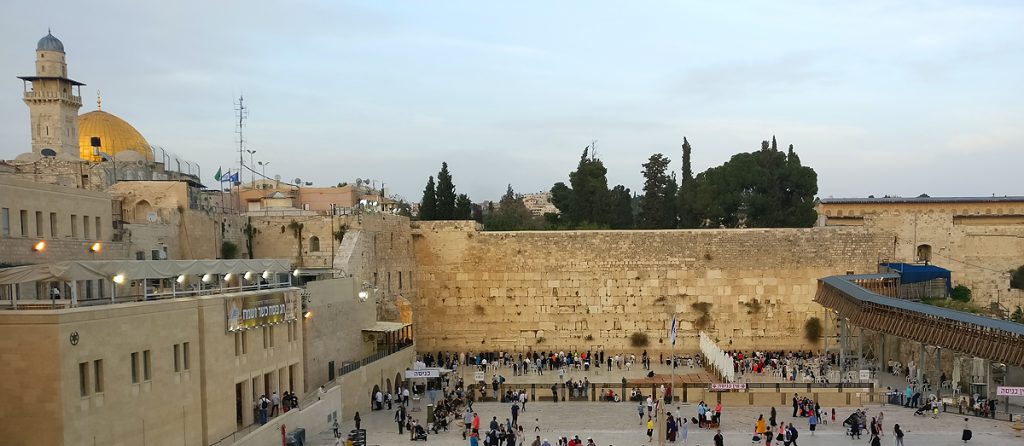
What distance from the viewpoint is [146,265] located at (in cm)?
1539

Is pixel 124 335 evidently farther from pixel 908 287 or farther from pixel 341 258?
pixel 908 287

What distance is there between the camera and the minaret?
28984 millimetres

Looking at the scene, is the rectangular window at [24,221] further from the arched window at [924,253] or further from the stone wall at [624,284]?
the arched window at [924,253]

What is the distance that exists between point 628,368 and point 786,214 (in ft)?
38.8

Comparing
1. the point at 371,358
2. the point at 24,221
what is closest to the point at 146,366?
the point at 24,221

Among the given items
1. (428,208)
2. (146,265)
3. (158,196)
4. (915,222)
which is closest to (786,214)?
(915,222)

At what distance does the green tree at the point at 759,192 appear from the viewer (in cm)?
3725

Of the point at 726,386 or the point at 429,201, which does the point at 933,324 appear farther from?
the point at 429,201

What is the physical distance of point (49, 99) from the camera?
2895 cm

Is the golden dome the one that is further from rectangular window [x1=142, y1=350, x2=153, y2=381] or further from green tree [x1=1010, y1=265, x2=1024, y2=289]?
green tree [x1=1010, y1=265, x2=1024, y2=289]

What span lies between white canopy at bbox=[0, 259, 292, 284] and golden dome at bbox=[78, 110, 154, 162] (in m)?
14.5

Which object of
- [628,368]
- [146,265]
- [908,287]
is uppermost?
[146,265]

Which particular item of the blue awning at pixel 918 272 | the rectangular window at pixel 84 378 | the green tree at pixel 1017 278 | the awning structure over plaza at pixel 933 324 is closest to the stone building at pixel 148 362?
the rectangular window at pixel 84 378

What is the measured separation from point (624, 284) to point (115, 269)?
2090 centimetres
